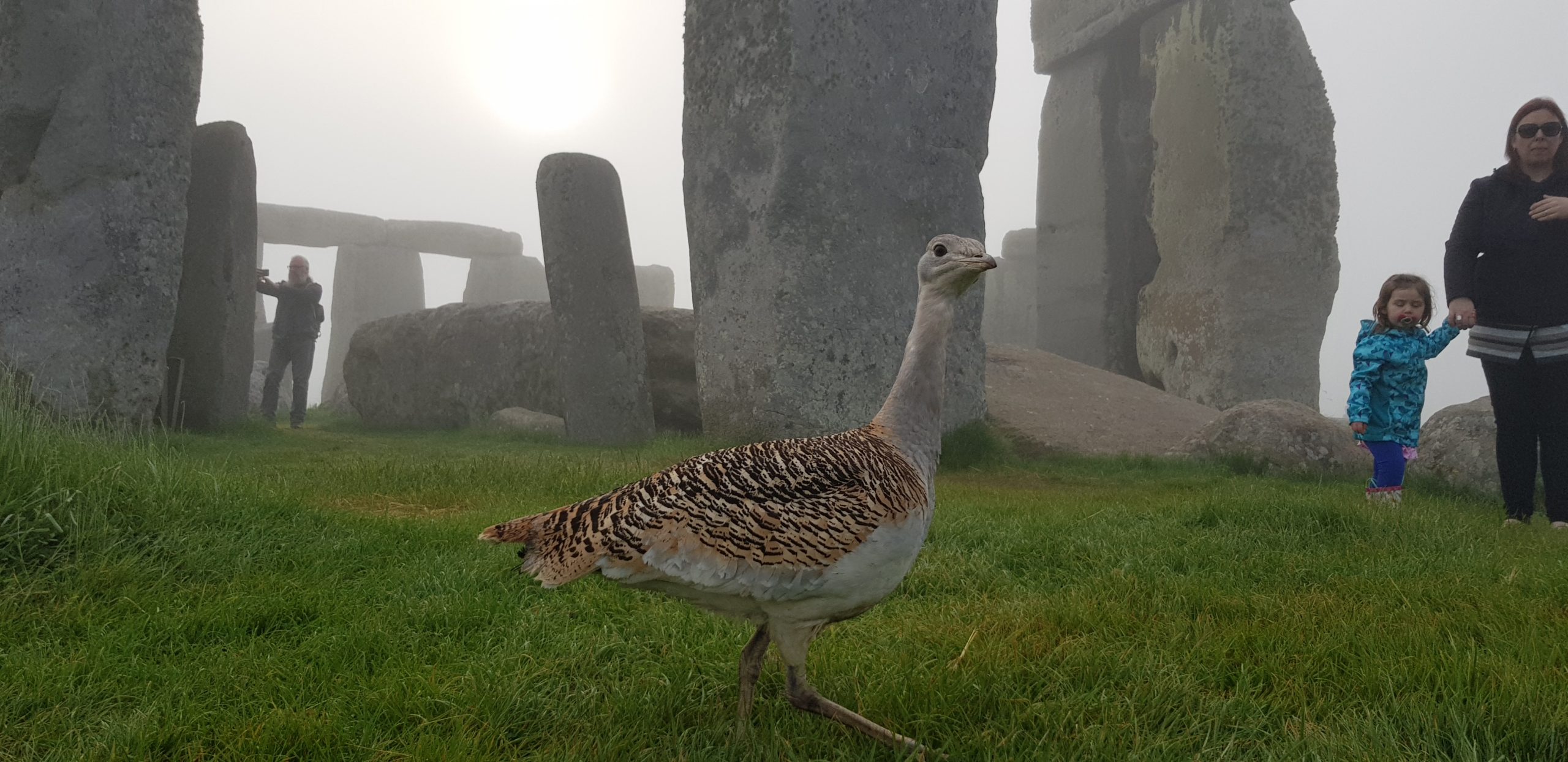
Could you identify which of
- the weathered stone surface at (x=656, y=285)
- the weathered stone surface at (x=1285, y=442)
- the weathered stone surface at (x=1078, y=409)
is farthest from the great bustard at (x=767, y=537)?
the weathered stone surface at (x=656, y=285)

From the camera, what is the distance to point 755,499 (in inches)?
91.0

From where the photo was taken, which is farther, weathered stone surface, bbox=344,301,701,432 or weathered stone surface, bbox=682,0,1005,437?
weathered stone surface, bbox=344,301,701,432

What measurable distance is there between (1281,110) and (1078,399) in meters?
5.05

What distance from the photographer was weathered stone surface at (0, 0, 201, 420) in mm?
6973

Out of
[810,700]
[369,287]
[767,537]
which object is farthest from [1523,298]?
[369,287]

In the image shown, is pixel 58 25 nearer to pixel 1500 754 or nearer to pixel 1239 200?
pixel 1500 754

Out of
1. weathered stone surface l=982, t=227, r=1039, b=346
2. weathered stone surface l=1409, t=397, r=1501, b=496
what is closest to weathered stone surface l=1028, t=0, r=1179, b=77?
weathered stone surface l=982, t=227, r=1039, b=346

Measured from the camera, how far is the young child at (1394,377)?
546 centimetres

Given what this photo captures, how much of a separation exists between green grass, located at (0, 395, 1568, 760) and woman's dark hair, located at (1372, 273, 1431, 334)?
1.29 m

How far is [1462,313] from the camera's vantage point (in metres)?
5.18

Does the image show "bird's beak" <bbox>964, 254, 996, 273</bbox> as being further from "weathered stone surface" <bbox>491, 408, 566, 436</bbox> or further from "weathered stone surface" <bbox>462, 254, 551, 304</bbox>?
"weathered stone surface" <bbox>462, 254, 551, 304</bbox>

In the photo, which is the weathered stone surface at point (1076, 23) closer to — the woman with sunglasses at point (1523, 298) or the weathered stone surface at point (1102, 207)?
the weathered stone surface at point (1102, 207)

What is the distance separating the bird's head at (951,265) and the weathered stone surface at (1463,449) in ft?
17.9

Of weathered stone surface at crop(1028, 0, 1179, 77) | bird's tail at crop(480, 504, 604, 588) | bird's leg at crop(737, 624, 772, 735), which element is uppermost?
weathered stone surface at crop(1028, 0, 1179, 77)
